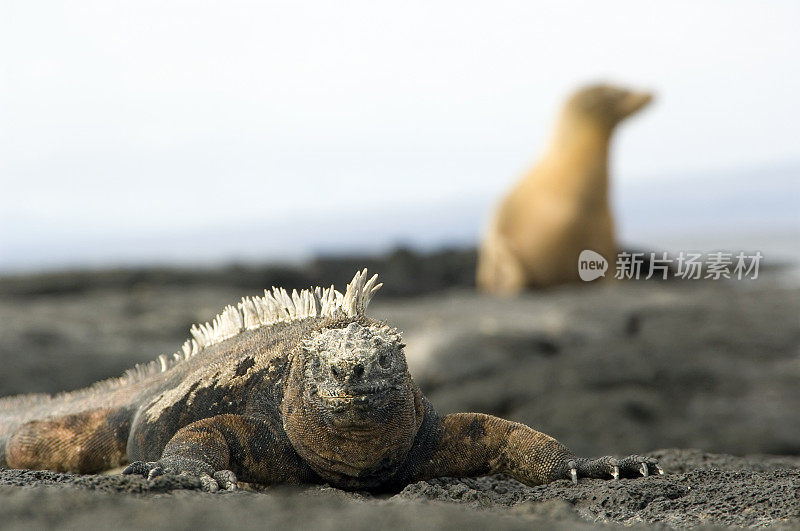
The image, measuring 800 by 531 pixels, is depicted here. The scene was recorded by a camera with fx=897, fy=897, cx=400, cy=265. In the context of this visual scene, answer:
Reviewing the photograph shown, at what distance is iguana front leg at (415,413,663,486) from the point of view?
4.12 m

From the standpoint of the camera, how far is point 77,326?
43.4ft

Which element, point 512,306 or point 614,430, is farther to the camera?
point 512,306

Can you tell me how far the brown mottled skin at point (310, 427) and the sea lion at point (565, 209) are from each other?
1322 centimetres

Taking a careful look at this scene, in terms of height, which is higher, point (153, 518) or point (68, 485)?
point (153, 518)

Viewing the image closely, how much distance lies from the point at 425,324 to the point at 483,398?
10.4 feet

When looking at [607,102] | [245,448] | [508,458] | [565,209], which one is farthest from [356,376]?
[607,102]

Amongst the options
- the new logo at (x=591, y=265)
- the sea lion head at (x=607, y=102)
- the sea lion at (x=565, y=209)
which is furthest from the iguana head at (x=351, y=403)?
the sea lion head at (x=607, y=102)

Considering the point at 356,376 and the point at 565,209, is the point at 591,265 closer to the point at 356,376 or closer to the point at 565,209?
the point at 565,209

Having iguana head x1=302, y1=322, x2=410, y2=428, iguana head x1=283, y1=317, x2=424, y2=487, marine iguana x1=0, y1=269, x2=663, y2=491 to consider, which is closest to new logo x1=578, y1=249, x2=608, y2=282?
marine iguana x1=0, y1=269, x2=663, y2=491

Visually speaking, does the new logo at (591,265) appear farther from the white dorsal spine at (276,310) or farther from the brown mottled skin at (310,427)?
the brown mottled skin at (310,427)

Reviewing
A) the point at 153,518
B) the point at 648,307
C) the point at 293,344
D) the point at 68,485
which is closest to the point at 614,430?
the point at 648,307

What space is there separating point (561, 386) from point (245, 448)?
721 centimetres

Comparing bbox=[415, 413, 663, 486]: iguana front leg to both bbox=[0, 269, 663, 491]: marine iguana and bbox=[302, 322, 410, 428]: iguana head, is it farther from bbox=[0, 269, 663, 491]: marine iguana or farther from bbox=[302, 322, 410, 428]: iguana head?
bbox=[302, 322, 410, 428]: iguana head

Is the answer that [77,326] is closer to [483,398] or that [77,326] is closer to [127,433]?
[483,398]
